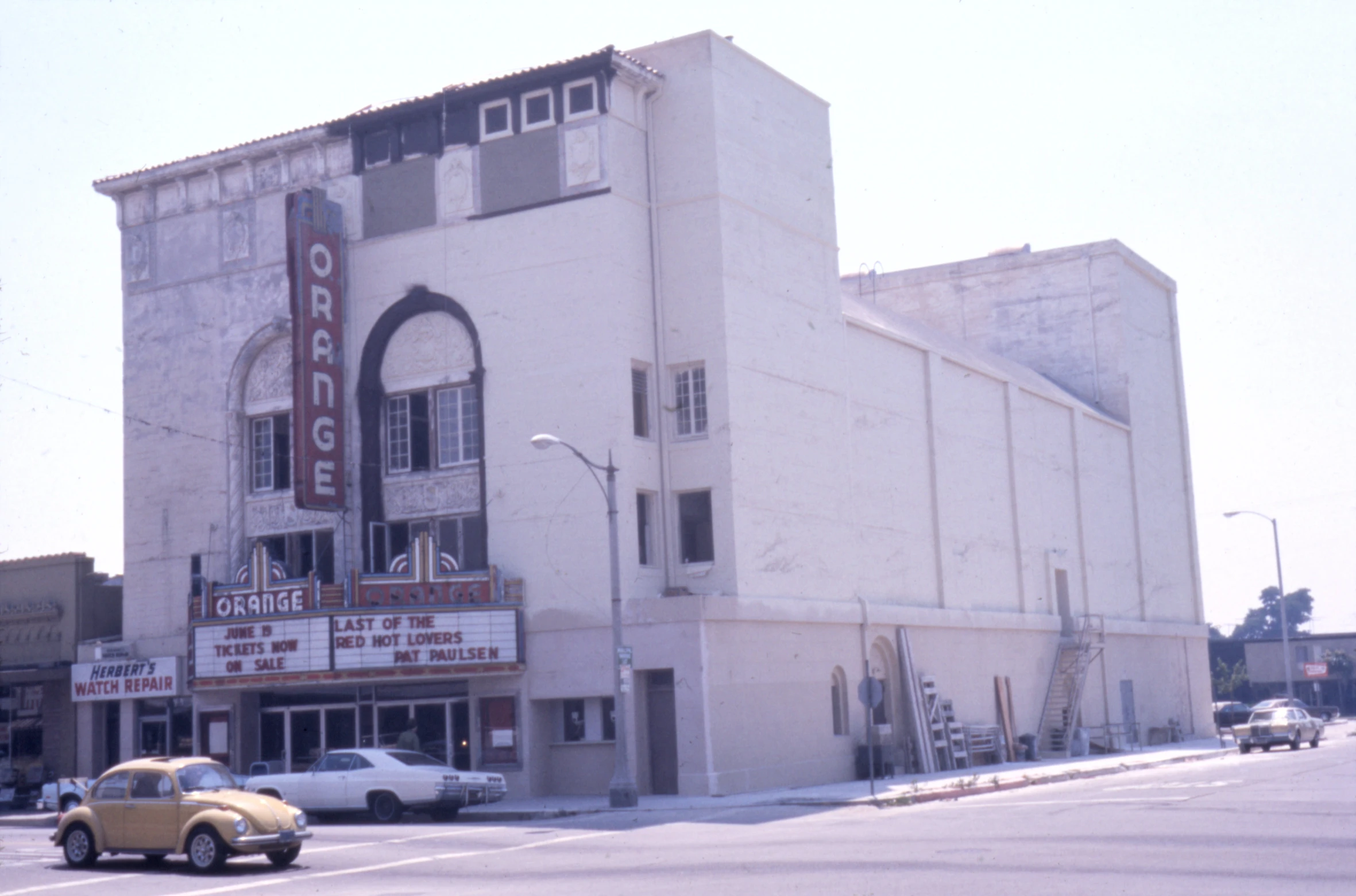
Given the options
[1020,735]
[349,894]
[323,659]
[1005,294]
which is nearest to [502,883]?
[349,894]

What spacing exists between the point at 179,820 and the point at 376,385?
19.2 metres

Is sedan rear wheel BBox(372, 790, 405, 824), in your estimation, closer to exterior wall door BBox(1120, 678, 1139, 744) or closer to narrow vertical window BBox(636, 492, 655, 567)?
narrow vertical window BBox(636, 492, 655, 567)

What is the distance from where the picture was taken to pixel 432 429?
3844cm

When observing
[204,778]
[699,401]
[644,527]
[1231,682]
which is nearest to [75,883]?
[204,778]

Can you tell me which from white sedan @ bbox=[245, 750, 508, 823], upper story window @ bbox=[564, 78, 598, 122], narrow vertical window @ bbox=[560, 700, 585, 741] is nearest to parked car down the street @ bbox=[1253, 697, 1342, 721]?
narrow vertical window @ bbox=[560, 700, 585, 741]

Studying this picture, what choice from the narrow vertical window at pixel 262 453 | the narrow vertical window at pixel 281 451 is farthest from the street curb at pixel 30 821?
the narrow vertical window at pixel 281 451

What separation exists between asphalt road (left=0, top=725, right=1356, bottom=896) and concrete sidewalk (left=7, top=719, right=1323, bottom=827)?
1.16m

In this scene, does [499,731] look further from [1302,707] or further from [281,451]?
[1302,707]

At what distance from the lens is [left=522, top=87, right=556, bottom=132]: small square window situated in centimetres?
3697

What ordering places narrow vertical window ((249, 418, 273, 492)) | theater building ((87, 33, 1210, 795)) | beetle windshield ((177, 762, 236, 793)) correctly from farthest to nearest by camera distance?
narrow vertical window ((249, 418, 273, 492)) → theater building ((87, 33, 1210, 795)) → beetle windshield ((177, 762, 236, 793))

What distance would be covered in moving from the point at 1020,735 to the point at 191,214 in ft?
99.9

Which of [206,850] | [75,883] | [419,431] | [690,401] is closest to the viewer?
[75,883]

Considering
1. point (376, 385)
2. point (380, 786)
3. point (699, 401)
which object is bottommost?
point (380, 786)

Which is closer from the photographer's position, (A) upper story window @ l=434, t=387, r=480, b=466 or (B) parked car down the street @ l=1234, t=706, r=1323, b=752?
(A) upper story window @ l=434, t=387, r=480, b=466
